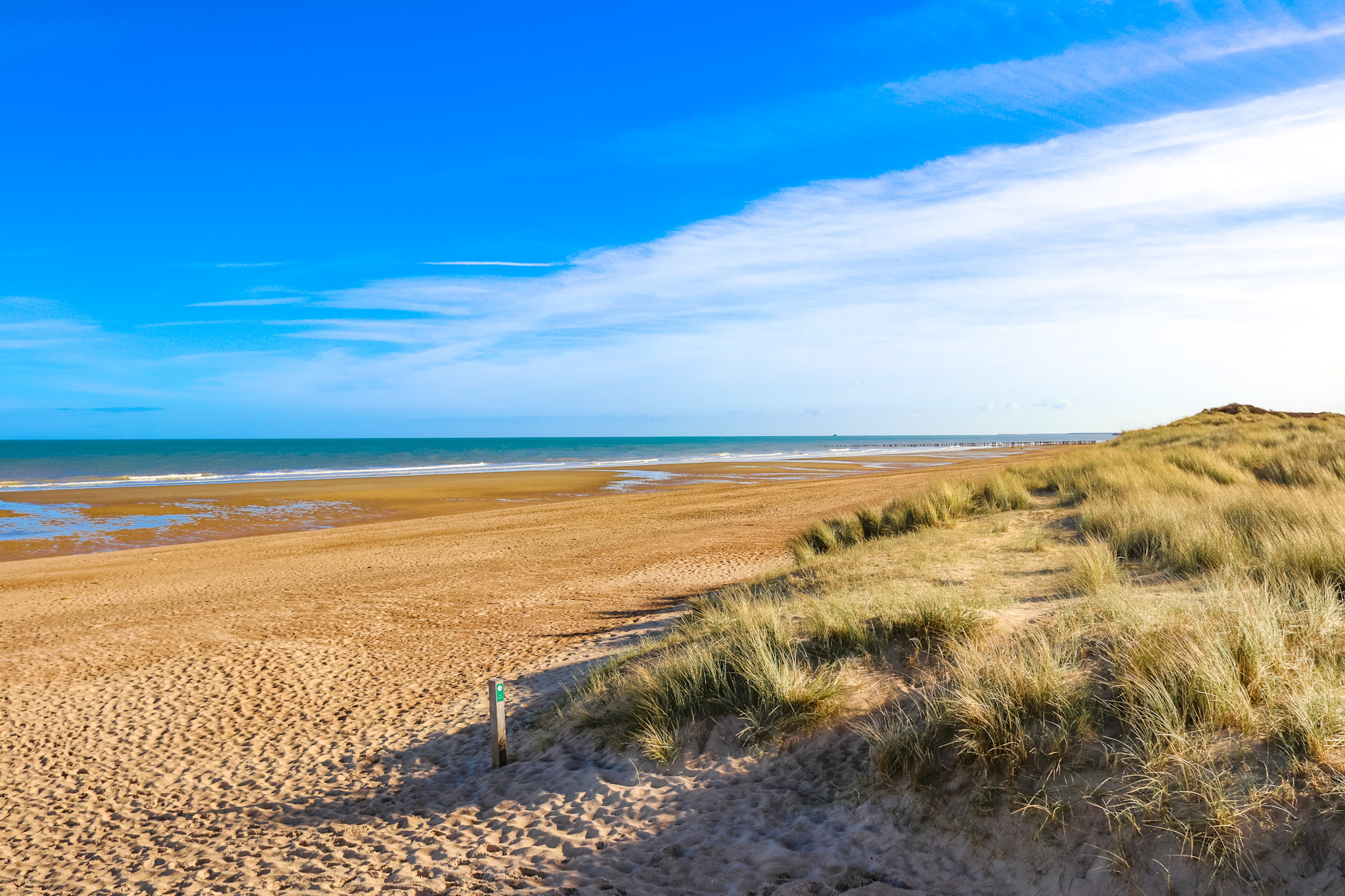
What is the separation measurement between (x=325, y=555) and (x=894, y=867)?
57.8ft

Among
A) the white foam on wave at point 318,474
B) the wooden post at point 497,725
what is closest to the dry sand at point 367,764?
the wooden post at point 497,725

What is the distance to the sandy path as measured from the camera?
18.0ft

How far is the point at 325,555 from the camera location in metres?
18.7

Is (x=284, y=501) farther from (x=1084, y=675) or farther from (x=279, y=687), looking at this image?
(x=1084, y=675)

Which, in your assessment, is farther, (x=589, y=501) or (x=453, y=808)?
(x=589, y=501)

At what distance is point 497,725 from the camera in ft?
21.1

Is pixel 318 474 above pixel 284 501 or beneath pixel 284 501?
above

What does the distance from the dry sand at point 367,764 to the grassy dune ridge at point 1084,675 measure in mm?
463

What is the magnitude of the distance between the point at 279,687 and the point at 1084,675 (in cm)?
895

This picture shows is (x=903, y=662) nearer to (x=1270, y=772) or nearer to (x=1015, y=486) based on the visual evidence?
(x=1270, y=772)

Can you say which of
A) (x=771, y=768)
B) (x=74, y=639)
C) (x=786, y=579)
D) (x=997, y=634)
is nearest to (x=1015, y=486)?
(x=786, y=579)

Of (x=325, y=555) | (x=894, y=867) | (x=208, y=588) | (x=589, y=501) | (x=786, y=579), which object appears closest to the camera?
(x=894, y=867)

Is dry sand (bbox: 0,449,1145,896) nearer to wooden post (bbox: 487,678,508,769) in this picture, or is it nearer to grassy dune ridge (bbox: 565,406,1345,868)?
wooden post (bbox: 487,678,508,769)

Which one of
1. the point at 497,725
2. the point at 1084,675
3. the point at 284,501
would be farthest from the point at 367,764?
the point at 284,501
